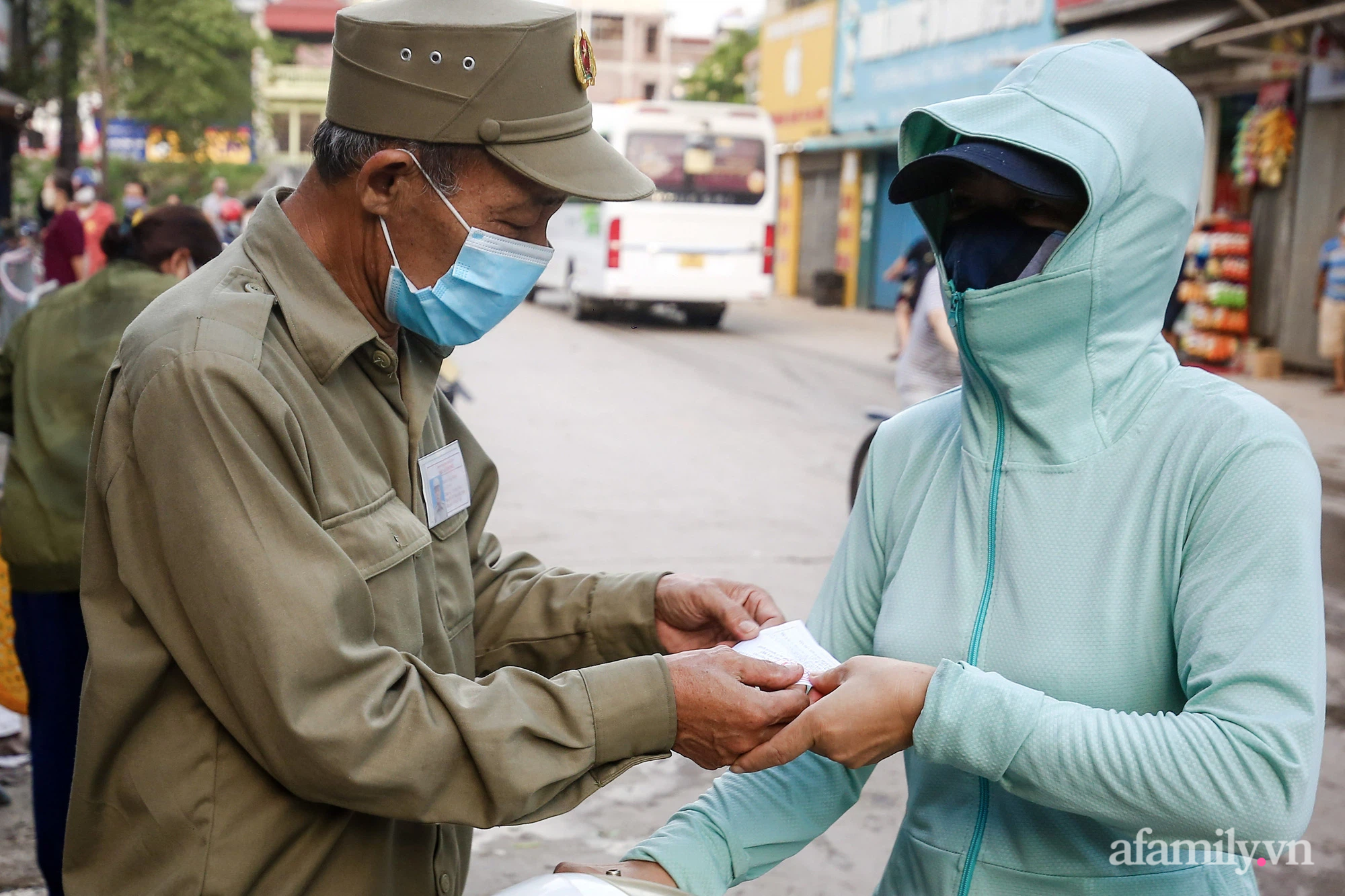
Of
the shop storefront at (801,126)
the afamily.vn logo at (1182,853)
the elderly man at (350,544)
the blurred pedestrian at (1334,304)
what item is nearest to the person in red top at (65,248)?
the elderly man at (350,544)

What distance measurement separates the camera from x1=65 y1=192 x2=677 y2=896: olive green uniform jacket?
148cm

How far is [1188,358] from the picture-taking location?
13766 millimetres

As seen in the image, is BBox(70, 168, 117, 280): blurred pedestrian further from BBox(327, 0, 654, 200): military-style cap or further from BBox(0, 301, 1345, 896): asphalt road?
BBox(327, 0, 654, 200): military-style cap

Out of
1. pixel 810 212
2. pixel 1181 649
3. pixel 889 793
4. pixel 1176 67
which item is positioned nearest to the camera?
pixel 1181 649

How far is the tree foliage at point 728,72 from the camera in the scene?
123 feet

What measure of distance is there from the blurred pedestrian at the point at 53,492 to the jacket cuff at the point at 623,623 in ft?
5.29

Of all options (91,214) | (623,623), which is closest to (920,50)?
(91,214)

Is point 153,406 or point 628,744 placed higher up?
point 153,406

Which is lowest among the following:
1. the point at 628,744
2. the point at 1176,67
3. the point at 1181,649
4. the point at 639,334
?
the point at 639,334

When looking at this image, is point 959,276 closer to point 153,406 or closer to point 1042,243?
point 1042,243

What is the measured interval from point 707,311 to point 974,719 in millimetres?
18616

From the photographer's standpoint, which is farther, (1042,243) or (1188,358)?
(1188,358)

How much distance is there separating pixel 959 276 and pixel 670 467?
7.45m

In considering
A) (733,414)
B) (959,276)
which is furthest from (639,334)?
(959,276)
